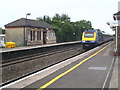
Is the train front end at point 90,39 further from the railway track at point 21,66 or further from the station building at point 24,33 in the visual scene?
the station building at point 24,33

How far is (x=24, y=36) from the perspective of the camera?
38156 millimetres

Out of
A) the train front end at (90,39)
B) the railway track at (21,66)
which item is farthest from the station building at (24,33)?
the railway track at (21,66)

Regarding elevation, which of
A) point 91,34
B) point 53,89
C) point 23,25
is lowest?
point 53,89

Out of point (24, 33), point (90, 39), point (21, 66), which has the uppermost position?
point (24, 33)

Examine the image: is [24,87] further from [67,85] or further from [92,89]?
[92,89]

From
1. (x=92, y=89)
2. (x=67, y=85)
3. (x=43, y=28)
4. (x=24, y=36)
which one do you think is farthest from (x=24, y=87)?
(x=43, y=28)

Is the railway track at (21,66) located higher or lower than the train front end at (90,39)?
lower

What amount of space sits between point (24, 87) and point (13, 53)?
1474 cm

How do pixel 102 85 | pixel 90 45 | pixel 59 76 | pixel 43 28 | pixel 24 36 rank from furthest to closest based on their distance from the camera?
pixel 43 28, pixel 24 36, pixel 90 45, pixel 59 76, pixel 102 85

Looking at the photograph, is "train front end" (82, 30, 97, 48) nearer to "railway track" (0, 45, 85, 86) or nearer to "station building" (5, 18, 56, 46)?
"railway track" (0, 45, 85, 86)

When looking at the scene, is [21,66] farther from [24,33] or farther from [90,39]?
[24,33]

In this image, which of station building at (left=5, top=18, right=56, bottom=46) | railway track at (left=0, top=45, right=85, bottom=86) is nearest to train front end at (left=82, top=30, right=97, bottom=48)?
railway track at (left=0, top=45, right=85, bottom=86)

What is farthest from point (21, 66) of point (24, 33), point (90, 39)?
point (24, 33)

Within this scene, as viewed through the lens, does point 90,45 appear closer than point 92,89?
No
